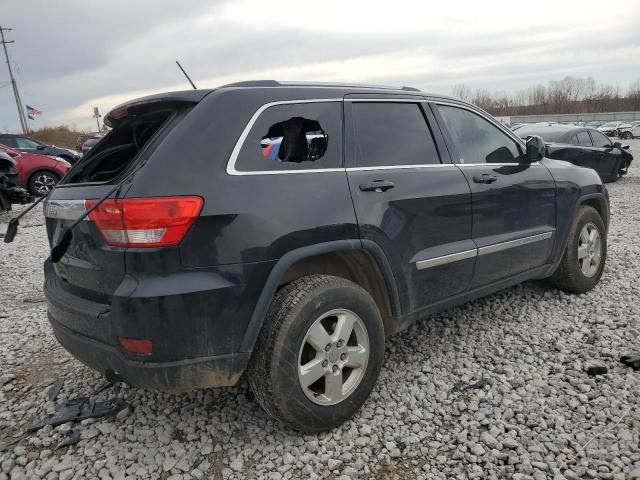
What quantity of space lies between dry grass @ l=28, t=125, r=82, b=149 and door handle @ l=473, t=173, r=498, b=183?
147 feet

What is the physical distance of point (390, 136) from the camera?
3043 mm

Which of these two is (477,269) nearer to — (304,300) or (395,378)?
(395,378)

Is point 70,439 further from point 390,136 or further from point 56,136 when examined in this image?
point 56,136

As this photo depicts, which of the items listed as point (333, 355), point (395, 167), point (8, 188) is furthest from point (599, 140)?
point (8, 188)

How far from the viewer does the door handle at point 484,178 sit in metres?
3.38

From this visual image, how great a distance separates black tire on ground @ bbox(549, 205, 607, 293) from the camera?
4.31 m

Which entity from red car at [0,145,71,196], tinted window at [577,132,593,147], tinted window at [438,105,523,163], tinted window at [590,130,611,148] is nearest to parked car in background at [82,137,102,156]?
red car at [0,145,71,196]

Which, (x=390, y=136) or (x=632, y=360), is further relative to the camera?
(x=632, y=360)

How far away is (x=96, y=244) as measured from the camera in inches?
A: 89.5

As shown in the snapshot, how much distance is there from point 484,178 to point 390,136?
0.85m

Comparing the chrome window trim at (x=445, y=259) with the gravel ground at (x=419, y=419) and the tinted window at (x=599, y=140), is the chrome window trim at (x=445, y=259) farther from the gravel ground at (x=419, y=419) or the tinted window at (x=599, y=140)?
the tinted window at (x=599, y=140)

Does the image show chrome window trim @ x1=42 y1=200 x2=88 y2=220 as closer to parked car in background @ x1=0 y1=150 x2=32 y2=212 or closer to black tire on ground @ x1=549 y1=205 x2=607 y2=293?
black tire on ground @ x1=549 y1=205 x2=607 y2=293

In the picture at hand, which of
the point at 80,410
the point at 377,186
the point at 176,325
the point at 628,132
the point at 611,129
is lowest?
the point at 628,132

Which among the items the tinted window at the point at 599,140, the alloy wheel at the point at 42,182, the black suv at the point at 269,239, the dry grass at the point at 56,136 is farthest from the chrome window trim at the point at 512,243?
the dry grass at the point at 56,136
